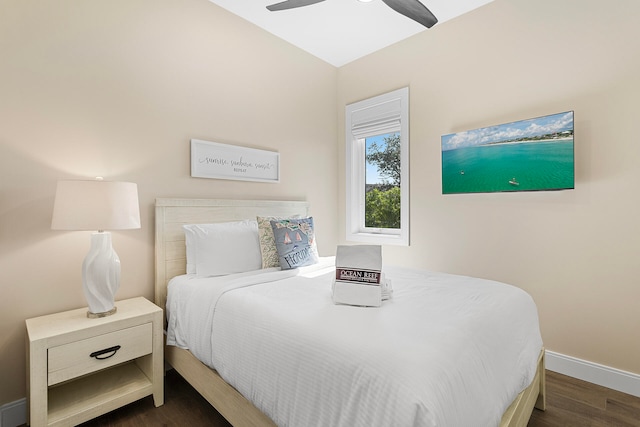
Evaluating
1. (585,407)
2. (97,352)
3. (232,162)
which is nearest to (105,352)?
(97,352)

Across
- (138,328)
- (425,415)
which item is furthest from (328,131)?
(425,415)

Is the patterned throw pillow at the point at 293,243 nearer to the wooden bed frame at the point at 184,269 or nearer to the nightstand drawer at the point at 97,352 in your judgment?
the wooden bed frame at the point at 184,269

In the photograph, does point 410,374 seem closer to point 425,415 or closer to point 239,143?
point 425,415

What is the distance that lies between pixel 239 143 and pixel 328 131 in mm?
1207

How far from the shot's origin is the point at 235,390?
1505mm

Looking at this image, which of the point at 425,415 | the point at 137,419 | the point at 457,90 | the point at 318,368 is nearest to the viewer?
the point at 425,415

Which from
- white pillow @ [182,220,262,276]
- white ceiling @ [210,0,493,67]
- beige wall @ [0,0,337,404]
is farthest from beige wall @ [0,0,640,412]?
white pillow @ [182,220,262,276]

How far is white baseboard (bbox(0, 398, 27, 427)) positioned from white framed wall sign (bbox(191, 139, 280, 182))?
1.66 m

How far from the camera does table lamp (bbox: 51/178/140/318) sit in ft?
5.37

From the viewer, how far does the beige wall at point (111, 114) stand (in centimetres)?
175

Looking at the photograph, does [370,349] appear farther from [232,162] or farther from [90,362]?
[232,162]

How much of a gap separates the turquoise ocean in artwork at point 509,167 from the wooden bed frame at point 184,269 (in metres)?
1.16

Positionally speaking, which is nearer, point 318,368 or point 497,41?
point 318,368

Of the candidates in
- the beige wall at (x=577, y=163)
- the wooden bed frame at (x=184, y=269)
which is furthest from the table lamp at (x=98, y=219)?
the beige wall at (x=577, y=163)
